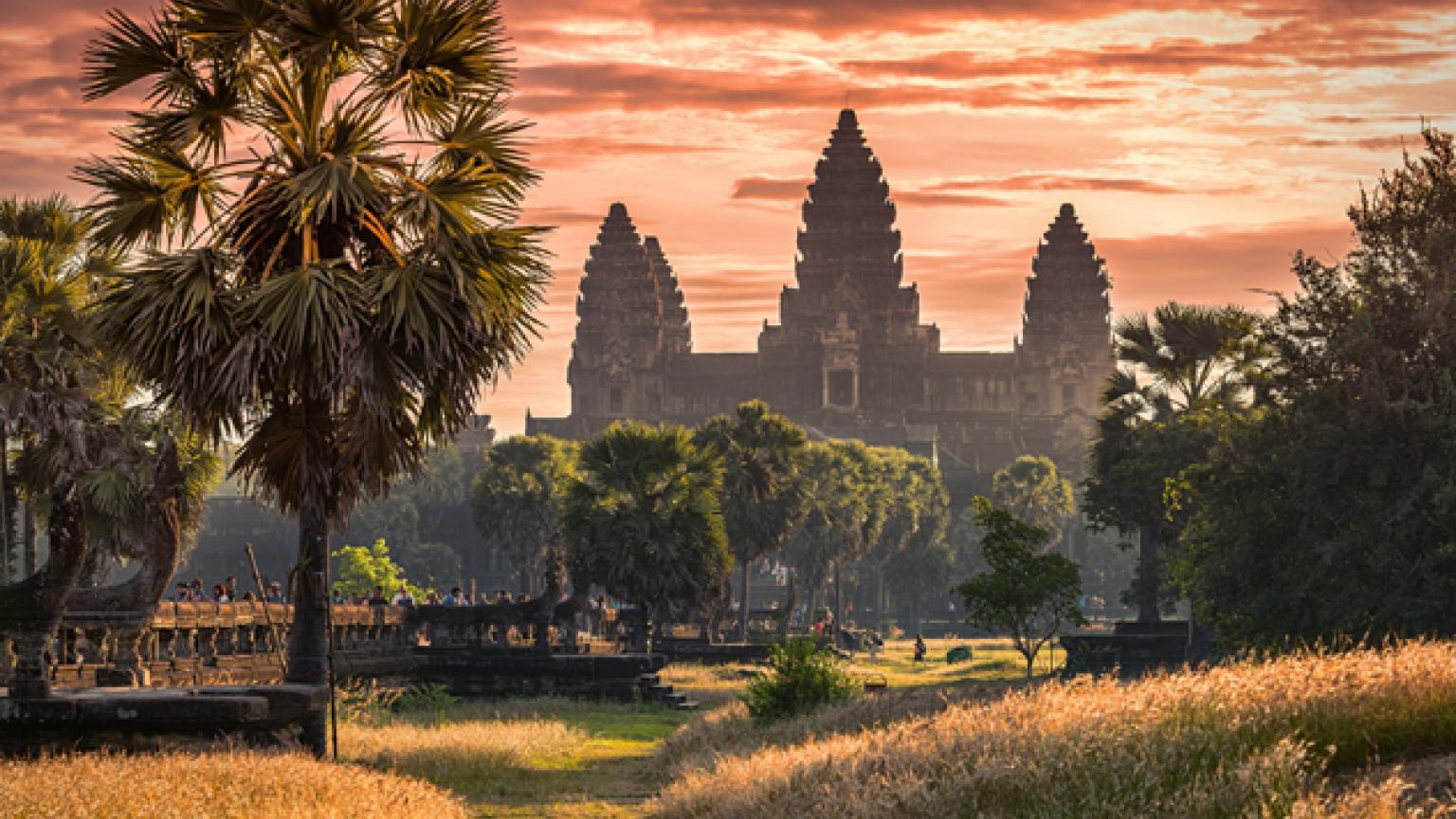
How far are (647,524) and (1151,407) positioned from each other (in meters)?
18.5

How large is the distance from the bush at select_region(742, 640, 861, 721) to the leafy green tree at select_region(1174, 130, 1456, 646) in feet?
26.0

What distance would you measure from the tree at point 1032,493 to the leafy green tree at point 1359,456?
347 ft

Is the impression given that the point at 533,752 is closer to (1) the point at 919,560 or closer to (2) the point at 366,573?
(2) the point at 366,573

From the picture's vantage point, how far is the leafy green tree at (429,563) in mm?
145750

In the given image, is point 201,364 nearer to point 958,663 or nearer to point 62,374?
point 62,374

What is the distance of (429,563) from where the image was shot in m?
146

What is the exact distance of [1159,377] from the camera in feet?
226

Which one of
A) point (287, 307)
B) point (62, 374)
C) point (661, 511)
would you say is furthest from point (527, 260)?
point (661, 511)

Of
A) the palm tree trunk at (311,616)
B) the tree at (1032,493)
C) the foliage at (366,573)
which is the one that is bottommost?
the palm tree trunk at (311,616)

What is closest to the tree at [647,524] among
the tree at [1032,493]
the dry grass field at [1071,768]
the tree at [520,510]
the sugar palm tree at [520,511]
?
the dry grass field at [1071,768]

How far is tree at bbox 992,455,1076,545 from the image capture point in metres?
146

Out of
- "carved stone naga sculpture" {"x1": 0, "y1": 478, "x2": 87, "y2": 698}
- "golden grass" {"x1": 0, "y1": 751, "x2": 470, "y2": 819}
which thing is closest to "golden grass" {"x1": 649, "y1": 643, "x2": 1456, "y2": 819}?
"golden grass" {"x1": 0, "y1": 751, "x2": 470, "y2": 819}

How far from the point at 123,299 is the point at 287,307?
1.98 metres

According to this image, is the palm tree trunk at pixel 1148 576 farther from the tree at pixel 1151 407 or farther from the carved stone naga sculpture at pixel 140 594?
the carved stone naga sculpture at pixel 140 594
